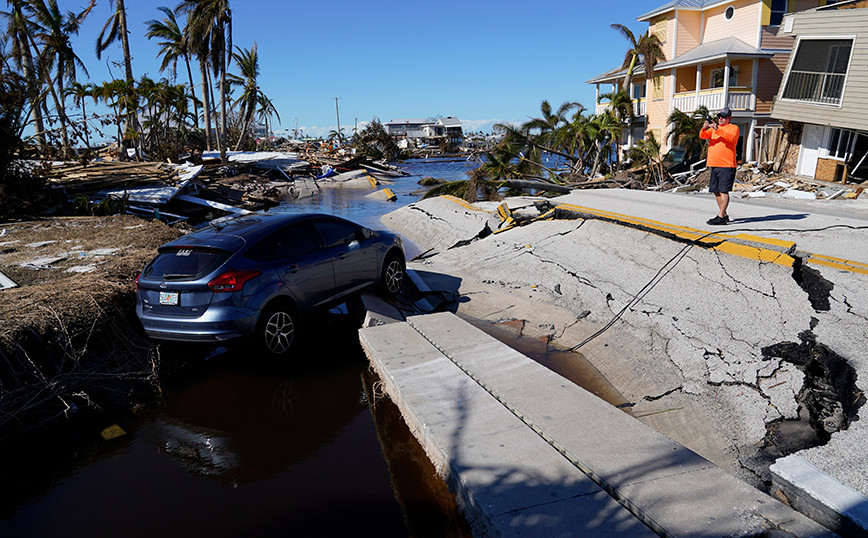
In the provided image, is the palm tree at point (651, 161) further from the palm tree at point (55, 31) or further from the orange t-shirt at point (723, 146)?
the palm tree at point (55, 31)

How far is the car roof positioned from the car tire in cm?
92

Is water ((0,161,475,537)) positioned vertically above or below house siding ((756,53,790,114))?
below

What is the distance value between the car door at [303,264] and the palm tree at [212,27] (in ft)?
113

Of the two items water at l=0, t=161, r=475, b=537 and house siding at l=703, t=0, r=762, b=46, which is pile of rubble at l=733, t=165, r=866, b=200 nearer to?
house siding at l=703, t=0, r=762, b=46

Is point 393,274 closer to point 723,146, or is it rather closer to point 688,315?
point 688,315

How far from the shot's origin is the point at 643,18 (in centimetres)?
3381

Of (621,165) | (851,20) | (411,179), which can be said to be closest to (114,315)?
(851,20)

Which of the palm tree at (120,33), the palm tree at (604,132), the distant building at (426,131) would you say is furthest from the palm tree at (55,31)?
the distant building at (426,131)

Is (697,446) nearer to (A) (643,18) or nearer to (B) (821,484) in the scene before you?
(B) (821,484)

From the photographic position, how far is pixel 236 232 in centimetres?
738

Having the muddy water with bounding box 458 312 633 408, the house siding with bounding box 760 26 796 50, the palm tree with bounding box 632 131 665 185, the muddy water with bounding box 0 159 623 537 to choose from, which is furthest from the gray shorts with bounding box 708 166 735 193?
the house siding with bounding box 760 26 796 50

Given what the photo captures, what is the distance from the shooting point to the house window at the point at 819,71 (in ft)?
61.0

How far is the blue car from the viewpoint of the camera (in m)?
6.55

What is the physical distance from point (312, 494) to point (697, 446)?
3.57 meters
